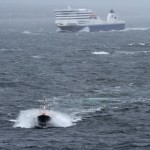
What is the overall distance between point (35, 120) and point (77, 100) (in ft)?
57.4

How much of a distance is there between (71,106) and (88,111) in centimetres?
477

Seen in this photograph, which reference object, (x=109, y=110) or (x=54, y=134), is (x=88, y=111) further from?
(x=54, y=134)

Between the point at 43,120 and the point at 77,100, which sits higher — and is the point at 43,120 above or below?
below

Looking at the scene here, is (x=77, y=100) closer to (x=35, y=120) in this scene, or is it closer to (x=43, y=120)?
(x=35, y=120)

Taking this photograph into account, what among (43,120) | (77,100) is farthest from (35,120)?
(77,100)

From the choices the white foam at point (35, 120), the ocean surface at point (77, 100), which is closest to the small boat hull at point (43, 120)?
the white foam at point (35, 120)

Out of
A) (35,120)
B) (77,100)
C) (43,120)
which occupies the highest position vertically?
(77,100)

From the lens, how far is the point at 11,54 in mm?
181250

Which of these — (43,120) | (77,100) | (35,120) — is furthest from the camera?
(77,100)

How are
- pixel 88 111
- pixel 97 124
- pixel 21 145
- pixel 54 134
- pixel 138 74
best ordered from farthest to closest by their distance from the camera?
pixel 138 74 < pixel 88 111 < pixel 97 124 < pixel 54 134 < pixel 21 145

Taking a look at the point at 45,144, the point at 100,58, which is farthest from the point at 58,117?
the point at 100,58

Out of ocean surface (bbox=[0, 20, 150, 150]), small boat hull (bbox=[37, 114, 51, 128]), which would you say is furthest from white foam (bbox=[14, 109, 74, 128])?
small boat hull (bbox=[37, 114, 51, 128])

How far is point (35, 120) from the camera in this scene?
9150 cm

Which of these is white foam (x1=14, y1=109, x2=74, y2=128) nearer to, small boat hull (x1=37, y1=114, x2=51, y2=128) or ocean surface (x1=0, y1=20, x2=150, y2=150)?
ocean surface (x1=0, y1=20, x2=150, y2=150)
